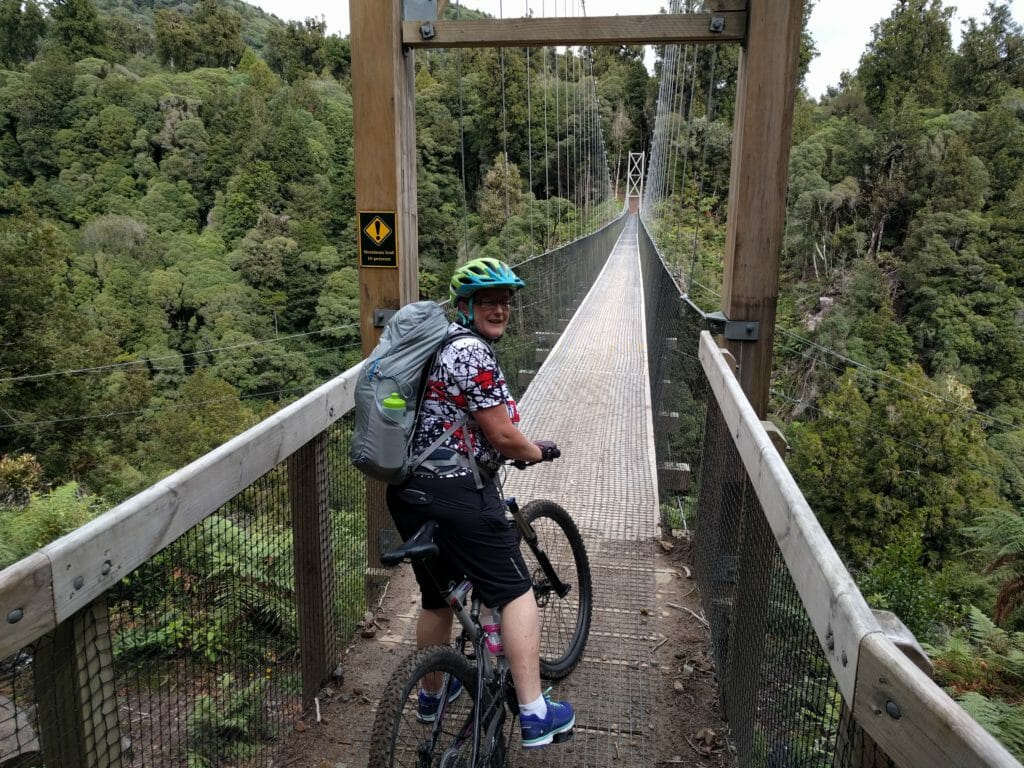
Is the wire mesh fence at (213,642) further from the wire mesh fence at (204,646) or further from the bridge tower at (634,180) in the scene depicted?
the bridge tower at (634,180)

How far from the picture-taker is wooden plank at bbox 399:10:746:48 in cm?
328

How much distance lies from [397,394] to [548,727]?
Answer: 3.00ft

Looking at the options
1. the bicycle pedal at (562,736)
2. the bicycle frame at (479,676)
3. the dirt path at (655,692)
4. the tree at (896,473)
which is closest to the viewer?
the bicycle frame at (479,676)

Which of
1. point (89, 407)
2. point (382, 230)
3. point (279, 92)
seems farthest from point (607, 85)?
point (382, 230)

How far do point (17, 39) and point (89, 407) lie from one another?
224 ft

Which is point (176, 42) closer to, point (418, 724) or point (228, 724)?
point (228, 724)

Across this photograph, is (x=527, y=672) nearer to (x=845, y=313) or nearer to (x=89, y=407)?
(x=89, y=407)

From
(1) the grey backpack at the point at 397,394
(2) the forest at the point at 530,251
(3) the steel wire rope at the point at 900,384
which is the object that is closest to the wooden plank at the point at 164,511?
(1) the grey backpack at the point at 397,394

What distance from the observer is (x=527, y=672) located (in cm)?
202

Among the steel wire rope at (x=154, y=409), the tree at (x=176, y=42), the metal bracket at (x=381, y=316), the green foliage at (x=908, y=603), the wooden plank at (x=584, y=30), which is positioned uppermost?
the tree at (x=176, y=42)

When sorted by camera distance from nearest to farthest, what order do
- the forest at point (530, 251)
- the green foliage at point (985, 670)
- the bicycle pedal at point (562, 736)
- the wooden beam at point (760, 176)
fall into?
the bicycle pedal at point (562, 736) → the wooden beam at point (760, 176) → the green foliage at point (985, 670) → the forest at point (530, 251)

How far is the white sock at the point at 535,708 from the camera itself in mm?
2037

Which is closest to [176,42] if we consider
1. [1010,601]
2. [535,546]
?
[1010,601]

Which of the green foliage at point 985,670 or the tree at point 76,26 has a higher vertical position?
the tree at point 76,26
